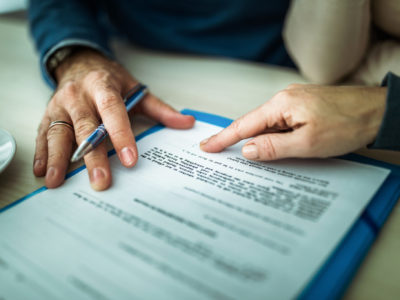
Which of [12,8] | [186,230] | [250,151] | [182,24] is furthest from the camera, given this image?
[12,8]

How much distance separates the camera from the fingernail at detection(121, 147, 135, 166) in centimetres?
48

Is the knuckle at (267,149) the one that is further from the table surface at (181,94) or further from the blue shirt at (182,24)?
the blue shirt at (182,24)

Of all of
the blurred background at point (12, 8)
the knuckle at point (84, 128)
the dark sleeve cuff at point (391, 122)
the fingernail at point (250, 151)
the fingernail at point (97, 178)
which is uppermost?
the dark sleeve cuff at point (391, 122)

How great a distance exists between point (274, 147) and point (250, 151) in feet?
0.13

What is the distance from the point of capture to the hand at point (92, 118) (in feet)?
1.58

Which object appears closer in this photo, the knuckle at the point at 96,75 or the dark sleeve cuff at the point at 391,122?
the dark sleeve cuff at the point at 391,122

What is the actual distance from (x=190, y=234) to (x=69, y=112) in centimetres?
38

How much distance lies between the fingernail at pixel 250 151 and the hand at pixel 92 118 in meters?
0.17

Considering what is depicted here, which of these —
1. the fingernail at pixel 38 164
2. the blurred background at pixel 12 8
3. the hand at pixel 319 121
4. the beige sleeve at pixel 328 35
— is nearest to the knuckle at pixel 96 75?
the fingernail at pixel 38 164

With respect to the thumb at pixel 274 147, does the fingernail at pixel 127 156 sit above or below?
below

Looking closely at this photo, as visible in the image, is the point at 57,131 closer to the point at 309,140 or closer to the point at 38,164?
the point at 38,164

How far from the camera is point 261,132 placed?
1.74 feet

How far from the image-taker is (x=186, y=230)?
0.37m

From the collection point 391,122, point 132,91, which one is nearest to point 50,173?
point 132,91
